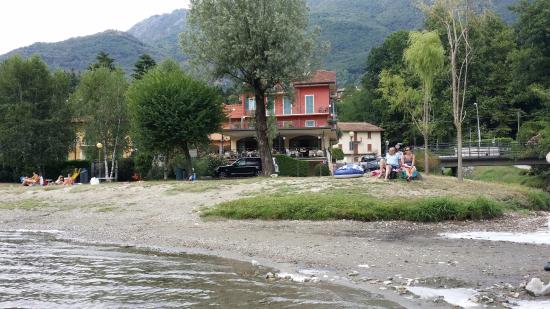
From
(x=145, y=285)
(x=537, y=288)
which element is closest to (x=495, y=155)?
(x=537, y=288)

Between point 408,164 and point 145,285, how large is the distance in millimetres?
16251

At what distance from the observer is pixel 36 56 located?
51.0m

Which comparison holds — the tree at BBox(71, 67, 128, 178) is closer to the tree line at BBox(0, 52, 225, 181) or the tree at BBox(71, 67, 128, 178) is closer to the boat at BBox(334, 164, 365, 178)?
the tree line at BBox(0, 52, 225, 181)

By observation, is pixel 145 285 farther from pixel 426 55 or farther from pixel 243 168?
pixel 243 168

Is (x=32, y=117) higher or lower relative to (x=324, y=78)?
lower

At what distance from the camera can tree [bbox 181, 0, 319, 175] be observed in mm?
34406

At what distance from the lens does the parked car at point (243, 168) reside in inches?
1652

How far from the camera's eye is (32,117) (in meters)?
48.4

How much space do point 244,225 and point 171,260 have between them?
516cm

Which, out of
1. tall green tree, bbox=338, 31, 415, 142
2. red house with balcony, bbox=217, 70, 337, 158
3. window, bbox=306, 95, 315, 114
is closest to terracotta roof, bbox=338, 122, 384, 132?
tall green tree, bbox=338, 31, 415, 142

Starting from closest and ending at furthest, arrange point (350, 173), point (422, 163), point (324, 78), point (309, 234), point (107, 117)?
point (309, 234), point (350, 173), point (422, 163), point (107, 117), point (324, 78)

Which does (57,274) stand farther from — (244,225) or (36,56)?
(36,56)

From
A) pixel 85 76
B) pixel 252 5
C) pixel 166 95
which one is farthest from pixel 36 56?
pixel 252 5

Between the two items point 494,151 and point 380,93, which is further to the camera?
point 380,93
